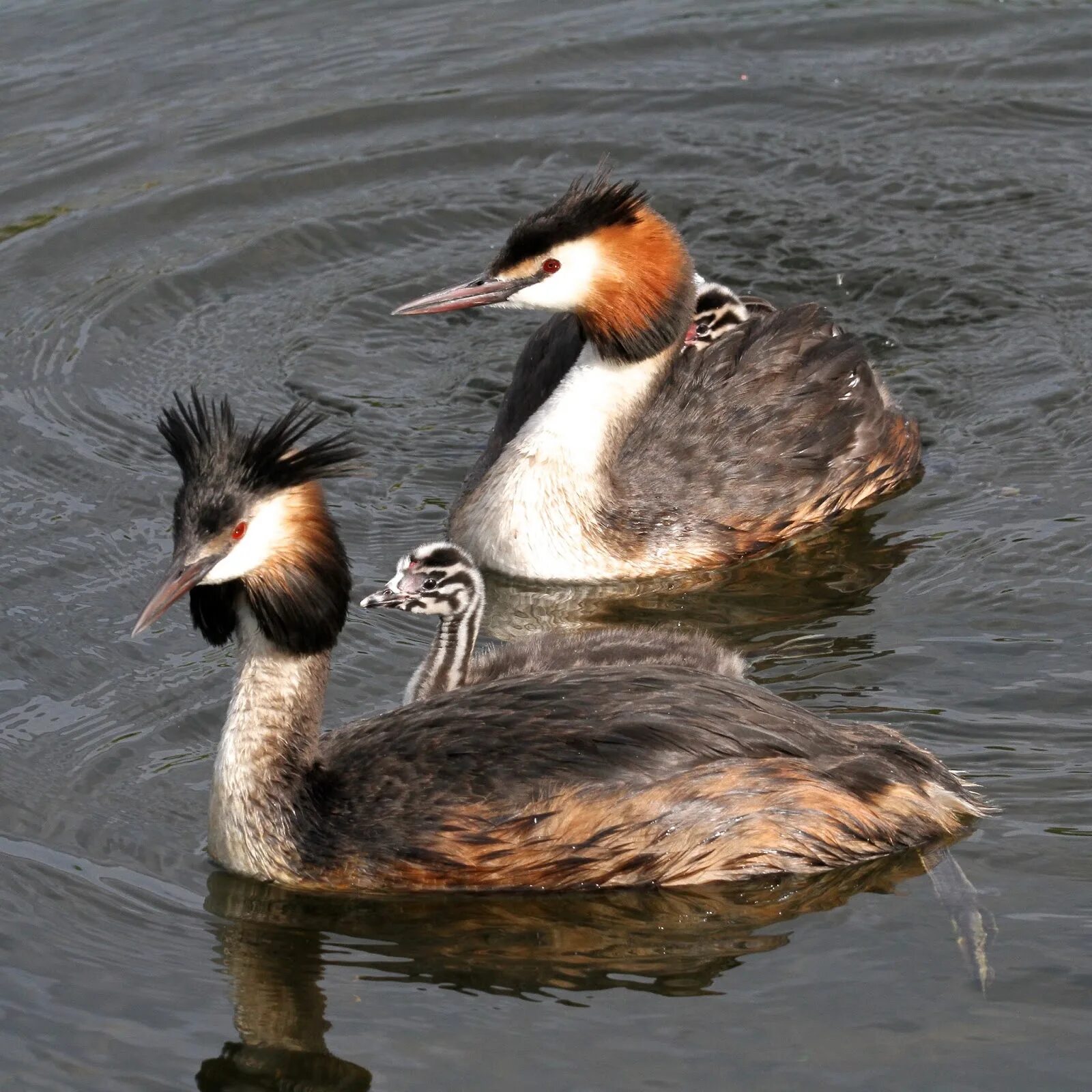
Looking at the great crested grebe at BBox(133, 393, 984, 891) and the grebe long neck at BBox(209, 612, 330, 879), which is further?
the grebe long neck at BBox(209, 612, 330, 879)

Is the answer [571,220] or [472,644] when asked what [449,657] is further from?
[571,220]

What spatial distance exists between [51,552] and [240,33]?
19.0 feet

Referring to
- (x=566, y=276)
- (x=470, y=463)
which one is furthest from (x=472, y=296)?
(x=470, y=463)

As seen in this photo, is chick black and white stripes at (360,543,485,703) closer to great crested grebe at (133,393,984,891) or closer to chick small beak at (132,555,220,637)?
great crested grebe at (133,393,984,891)

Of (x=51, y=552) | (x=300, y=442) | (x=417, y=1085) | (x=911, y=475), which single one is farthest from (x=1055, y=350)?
(x=417, y=1085)

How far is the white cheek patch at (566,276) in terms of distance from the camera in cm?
901

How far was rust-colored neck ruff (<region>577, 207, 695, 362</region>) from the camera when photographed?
29.8 ft

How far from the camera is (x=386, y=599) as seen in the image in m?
7.61

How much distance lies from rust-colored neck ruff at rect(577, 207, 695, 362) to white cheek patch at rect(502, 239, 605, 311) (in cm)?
3

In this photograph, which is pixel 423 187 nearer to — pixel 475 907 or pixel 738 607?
pixel 738 607

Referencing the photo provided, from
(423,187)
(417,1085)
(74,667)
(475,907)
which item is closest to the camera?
(417,1085)

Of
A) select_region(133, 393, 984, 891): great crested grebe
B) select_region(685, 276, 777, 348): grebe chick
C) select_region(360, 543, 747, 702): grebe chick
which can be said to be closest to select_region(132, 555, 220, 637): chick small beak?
select_region(133, 393, 984, 891): great crested grebe

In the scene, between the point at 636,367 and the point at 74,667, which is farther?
the point at 636,367

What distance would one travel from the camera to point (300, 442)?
374 inches
